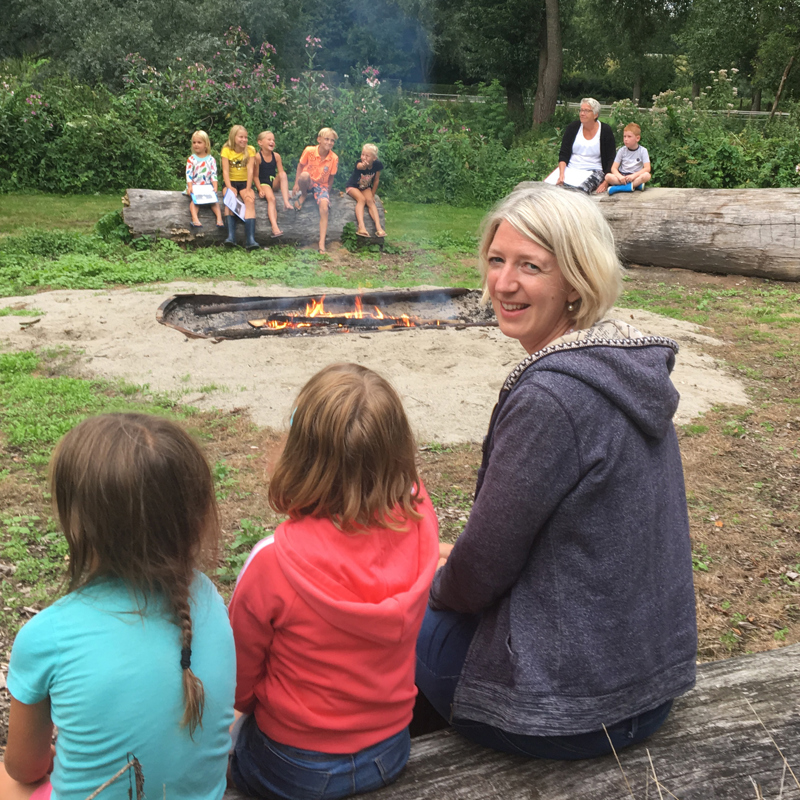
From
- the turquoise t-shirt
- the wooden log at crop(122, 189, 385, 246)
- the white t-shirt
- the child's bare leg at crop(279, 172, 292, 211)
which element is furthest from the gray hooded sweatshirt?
the white t-shirt

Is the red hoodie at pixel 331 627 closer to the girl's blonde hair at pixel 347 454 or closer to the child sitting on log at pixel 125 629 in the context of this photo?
the girl's blonde hair at pixel 347 454

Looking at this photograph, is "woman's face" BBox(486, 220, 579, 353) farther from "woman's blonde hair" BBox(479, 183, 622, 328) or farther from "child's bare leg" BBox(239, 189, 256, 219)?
"child's bare leg" BBox(239, 189, 256, 219)

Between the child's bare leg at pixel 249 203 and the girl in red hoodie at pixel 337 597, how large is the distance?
9.47 m

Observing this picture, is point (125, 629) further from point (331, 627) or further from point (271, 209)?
point (271, 209)

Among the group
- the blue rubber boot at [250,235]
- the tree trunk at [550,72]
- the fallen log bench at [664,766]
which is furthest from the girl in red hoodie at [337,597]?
the tree trunk at [550,72]

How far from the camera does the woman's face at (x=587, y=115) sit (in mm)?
10203

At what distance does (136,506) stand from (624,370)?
101cm

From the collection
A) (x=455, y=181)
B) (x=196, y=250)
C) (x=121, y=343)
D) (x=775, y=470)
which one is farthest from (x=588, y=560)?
(x=455, y=181)

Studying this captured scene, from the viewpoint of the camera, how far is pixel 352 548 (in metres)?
1.72

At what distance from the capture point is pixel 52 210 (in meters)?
13.1

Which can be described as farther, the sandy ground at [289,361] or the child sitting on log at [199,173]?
the child sitting on log at [199,173]

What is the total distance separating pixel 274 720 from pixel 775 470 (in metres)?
3.90

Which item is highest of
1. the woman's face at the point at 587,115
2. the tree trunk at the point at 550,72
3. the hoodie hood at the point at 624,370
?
the tree trunk at the point at 550,72

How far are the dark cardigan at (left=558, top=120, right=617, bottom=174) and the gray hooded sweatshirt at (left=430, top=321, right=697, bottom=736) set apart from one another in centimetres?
959
